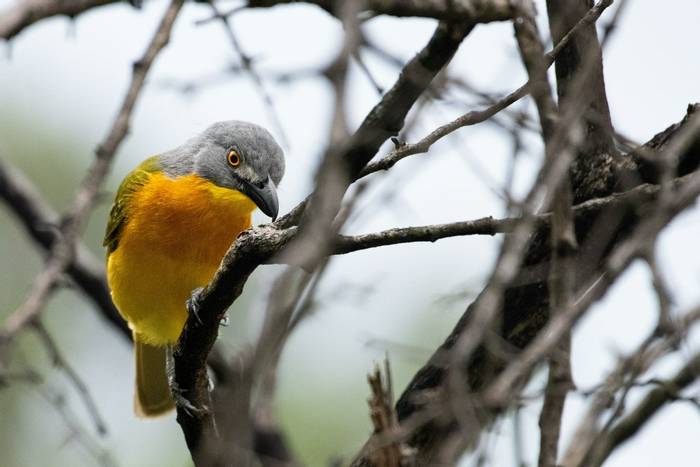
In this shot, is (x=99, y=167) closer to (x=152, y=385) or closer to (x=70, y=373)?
(x=70, y=373)

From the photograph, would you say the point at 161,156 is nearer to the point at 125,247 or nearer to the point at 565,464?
the point at 125,247

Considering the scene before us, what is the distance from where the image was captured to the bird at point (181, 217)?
6.00 meters

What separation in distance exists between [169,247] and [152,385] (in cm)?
150

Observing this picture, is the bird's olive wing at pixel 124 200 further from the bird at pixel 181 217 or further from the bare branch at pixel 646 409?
the bare branch at pixel 646 409

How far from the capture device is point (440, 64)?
3.32m

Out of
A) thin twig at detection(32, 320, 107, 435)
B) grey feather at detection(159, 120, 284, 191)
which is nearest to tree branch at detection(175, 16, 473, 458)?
thin twig at detection(32, 320, 107, 435)

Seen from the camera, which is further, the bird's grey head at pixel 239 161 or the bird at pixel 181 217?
the bird's grey head at pixel 239 161

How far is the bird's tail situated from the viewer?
23.1 feet

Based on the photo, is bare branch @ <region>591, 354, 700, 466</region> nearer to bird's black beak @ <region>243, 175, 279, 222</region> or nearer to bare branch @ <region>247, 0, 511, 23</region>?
bare branch @ <region>247, 0, 511, 23</region>

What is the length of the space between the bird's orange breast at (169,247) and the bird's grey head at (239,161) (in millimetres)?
144

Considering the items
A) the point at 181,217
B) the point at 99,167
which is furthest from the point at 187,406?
the point at 181,217

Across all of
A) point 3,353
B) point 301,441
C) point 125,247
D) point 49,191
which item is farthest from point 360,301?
point 49,191

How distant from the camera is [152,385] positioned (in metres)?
7.05

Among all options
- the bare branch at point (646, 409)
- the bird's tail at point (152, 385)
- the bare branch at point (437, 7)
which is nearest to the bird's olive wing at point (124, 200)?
the bird's tail at point (152, 385)
